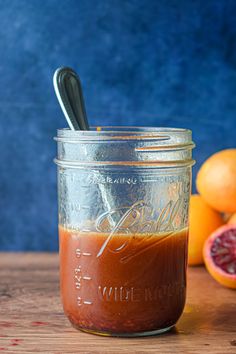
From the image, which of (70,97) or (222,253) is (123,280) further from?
(222,253)

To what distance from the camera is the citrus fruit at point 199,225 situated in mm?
1373

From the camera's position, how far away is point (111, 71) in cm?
150

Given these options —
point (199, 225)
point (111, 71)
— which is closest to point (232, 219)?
point (199, 225)

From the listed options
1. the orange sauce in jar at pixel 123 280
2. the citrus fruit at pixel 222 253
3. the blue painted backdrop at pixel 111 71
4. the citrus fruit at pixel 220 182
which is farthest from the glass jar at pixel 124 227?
the blue painted backdrop at pixel 111 71

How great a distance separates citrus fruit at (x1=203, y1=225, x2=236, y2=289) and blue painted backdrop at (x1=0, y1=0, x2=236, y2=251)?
310 millimetres

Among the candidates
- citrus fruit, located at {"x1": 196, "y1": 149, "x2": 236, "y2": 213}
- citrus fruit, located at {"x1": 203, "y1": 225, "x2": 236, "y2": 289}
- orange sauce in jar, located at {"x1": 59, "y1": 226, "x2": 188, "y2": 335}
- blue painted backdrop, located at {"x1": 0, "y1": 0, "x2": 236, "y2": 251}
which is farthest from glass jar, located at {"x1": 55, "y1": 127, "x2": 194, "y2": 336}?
blue painted backdrop, located at {"x1": 0, "y1": 0, "x2": 236, "y2": 251}

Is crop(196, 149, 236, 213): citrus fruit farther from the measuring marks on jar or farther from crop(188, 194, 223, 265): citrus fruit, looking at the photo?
the measuring marks on jar

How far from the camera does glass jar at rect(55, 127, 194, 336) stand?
92 centimetres

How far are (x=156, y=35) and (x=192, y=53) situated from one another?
0.31 feet

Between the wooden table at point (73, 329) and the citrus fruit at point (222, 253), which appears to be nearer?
the wooden table at point (73, 329)

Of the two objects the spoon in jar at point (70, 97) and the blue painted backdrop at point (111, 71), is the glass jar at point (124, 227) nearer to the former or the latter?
the spoon in jar at point (70, 97)

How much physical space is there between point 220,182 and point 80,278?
503mm

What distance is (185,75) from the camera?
150 cm

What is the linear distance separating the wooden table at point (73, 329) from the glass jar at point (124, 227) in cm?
3
